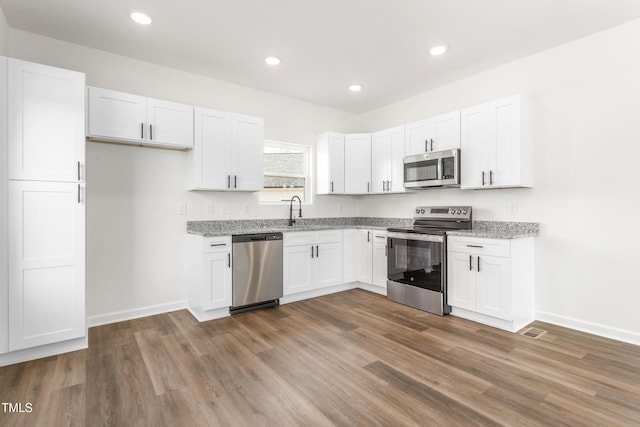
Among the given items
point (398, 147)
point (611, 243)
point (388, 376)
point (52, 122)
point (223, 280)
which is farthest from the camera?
point (398, 147)

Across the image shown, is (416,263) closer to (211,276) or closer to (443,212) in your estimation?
(443,212)

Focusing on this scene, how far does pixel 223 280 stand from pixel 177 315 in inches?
27.3

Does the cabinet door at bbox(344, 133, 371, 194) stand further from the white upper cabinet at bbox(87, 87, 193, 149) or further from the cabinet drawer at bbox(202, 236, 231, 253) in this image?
the white upper cabinet at bbox(87, 87, 193, 149)

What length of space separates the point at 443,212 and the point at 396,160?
0.99 m

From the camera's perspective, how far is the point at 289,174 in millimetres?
4906

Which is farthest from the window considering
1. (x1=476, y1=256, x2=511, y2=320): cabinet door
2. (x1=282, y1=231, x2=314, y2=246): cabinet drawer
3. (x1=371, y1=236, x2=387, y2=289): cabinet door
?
(x1=476, y1=256, x2=511, y2=320): cabinet door

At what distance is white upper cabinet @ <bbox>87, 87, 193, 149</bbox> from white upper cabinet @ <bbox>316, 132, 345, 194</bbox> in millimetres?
2006

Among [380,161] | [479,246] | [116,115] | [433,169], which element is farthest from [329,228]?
[116,115]

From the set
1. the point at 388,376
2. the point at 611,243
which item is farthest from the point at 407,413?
the point at 611,243

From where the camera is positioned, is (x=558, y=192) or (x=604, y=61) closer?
(x=604, y=61)

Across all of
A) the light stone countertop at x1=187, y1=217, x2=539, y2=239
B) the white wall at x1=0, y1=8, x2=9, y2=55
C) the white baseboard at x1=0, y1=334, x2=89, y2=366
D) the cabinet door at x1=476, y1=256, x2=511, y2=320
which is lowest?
the white baseboard at x1=0, y1=334, x2=89, y2=366

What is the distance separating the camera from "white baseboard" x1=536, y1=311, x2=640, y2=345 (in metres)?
2.87

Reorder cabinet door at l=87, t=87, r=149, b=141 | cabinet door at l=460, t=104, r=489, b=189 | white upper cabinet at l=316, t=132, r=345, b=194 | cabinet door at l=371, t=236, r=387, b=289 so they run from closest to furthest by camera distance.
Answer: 1. cabinet door at l=87, t=87, r=149, b=141
2. cabinet door at l=460, t=104, r=489, b=189
3. cabinet door at l=371, t=236, r=387, b=289
4. white upper cabinet at l=316, t=132, r=345, b=194

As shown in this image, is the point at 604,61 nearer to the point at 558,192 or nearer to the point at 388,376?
the point at 558,192
